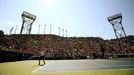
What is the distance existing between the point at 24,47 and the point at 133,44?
34.5 meters

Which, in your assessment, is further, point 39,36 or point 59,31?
point 59,31

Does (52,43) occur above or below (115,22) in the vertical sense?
below

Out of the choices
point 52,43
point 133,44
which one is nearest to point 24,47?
point 52,43

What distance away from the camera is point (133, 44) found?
6275cm

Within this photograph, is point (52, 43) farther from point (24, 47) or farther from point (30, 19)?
point (30, 19)

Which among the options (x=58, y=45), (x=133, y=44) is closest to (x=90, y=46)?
(x=58, y=45)

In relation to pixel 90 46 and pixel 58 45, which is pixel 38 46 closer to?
pixel 58 45

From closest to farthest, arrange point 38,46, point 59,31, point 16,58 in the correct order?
point 16,58, point 38,46, point 59,31

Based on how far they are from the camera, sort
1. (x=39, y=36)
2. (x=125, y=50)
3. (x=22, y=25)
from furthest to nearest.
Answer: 1. (x=39, y=36)
2. (x=22, y=25)
3. (x=125, y=50)

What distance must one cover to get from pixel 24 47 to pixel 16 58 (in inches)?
884

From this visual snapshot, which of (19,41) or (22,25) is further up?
(22,25)

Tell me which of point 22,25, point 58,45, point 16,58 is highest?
point 22,25

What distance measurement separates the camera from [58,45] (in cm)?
6141

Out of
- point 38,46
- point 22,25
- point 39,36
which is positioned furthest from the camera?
point 39,36
